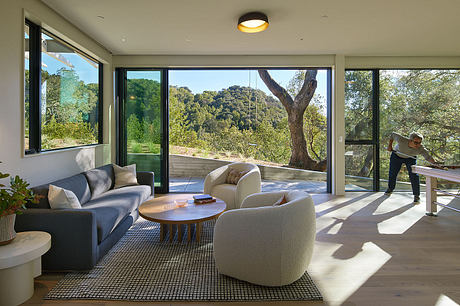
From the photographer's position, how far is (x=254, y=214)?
92.9 inches

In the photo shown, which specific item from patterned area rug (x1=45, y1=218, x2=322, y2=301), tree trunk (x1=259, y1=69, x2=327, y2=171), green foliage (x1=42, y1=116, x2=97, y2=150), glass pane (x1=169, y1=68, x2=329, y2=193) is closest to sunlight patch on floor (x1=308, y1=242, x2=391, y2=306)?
patterned area rug (x1=45, y1=218, x2=322, y2=301)

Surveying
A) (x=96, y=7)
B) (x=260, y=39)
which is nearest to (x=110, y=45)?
(x=96, y=7)

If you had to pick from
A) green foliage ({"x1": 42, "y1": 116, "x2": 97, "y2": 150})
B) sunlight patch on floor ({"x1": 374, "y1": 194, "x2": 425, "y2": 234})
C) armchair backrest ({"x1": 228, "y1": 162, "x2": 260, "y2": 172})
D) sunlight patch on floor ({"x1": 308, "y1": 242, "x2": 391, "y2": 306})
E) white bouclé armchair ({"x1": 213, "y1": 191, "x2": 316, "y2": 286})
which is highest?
green foliage ({"x1": 42, "y1": 116, "x2": 97, "y2": 150})

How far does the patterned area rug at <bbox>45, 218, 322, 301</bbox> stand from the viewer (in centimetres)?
225

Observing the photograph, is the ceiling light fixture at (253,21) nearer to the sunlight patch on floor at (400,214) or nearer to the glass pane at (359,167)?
the sunlight patch on floor at (400,214)

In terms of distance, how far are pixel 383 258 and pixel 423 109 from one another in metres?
4.48

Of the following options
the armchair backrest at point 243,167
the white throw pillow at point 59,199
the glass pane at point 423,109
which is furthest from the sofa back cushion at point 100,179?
the glass pane at point 423,109

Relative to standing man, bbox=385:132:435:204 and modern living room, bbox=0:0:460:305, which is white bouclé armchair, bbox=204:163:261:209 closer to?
modern living room, bbox=0:0:460:305

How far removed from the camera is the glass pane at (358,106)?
6047 millimetres

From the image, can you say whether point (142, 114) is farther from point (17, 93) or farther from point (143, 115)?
point (17, 93)

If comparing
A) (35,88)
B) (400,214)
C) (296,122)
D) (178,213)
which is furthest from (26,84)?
(296,122)

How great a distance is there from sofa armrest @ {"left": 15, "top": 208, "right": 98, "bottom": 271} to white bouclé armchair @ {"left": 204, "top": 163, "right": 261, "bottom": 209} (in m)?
2.11

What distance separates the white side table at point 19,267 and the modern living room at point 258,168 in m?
0.05

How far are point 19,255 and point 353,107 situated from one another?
5950 mm
